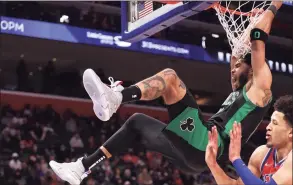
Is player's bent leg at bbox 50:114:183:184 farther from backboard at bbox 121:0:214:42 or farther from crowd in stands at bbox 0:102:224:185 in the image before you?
crowd in stands at bbox 0:102:224:185

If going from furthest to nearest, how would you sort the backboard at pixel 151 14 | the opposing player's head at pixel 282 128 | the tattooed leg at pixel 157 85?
the backboard at pixel 151 14 < the tattooed leg at pixel 157 85 < the opposing player's head at pixel 282 128

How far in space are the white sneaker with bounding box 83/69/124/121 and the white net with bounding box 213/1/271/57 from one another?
1.46 meters

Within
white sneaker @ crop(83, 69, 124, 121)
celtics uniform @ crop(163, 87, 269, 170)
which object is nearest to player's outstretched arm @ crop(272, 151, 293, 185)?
celtics uniform @ crop(163, 87, 269, 170)

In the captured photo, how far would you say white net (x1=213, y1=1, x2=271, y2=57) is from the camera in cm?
547

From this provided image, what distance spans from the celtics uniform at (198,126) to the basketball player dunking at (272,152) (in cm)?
61

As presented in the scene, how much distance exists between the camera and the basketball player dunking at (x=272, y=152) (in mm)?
3770

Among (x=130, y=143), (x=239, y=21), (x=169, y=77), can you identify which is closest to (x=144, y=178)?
(x=239, y=21)

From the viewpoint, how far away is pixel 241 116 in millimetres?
4918

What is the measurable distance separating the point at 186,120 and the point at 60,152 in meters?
8.28

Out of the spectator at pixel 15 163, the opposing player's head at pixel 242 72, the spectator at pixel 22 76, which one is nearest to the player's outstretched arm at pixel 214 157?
the opposing player's head at pixel 242 72

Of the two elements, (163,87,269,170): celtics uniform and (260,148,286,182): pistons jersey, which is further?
(163,87,269,170): celtics uniform

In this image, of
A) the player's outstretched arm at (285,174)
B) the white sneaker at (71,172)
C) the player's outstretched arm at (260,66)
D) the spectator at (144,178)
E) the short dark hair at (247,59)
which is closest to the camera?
the player's outstretched arm at (285,174)

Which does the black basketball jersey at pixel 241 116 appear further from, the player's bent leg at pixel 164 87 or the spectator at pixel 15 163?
the spectator at pixel 15 163

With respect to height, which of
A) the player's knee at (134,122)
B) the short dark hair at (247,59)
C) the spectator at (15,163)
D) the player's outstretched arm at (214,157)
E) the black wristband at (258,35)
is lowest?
the spectator at (15,163)
